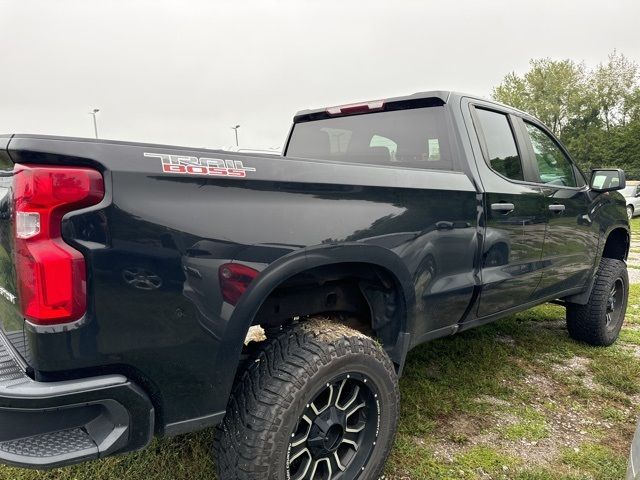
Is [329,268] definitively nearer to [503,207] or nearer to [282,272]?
[282,272]

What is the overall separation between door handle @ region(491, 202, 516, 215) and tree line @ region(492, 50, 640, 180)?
132 feet

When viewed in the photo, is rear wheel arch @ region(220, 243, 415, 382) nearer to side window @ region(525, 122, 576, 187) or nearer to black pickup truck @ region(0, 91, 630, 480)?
black pickup truck @ region(0, 91, 630, 480)

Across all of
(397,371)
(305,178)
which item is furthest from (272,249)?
(397,371)

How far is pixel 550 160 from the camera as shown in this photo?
11.7 ft

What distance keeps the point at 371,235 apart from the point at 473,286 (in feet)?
2.86

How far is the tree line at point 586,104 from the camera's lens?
38562 mm

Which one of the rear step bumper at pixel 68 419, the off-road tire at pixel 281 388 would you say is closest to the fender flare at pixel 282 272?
the off-road tire at pixel 281 388

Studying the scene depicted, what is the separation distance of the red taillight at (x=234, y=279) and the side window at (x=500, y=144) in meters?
1.78

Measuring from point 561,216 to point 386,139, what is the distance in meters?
1.36

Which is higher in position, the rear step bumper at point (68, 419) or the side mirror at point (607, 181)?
the side mirror at point (607, 181)

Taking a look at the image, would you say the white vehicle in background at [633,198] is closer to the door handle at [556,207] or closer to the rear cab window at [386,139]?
the door handle at [556,207]

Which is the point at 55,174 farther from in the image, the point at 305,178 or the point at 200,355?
the point at 305,178

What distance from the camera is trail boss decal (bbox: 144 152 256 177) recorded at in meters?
1.51

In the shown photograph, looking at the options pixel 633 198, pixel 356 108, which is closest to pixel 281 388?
pixel 356 108
